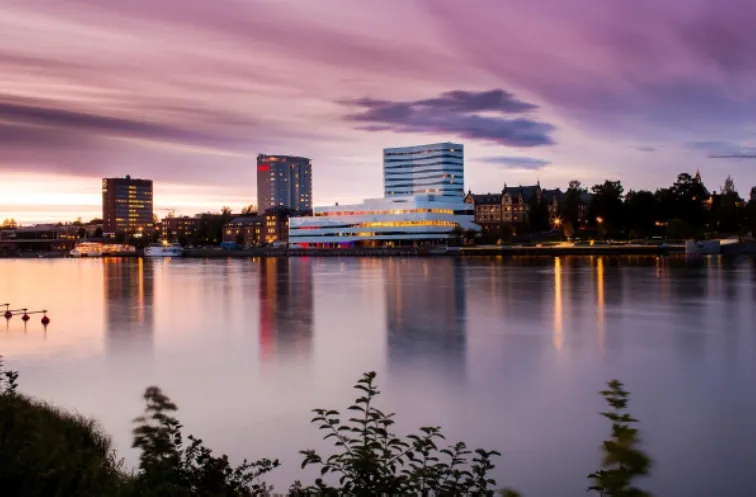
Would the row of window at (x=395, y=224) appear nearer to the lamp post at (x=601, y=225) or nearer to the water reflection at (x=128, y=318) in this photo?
the lamp post at (x=601, y=225)

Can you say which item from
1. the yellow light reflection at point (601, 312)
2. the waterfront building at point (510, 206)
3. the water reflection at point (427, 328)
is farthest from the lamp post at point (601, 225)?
the water reflection at point (427, 328)

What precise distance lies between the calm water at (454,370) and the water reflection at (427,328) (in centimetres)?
14

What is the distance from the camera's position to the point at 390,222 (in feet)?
583

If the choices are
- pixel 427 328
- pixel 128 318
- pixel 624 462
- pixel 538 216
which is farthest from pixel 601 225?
pixel 624 462

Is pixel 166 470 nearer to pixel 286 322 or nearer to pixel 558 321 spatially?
pixel 286 322

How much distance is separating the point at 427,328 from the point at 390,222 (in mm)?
145323

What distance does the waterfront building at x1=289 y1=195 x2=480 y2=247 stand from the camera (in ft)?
575

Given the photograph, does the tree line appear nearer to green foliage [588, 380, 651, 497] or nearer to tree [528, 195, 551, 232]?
tree [528, 195, 551, 232]

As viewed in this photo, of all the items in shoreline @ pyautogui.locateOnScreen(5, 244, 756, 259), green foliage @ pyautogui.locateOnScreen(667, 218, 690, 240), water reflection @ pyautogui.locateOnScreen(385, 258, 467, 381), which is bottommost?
water reflection @ pyautogui.locateOnScreen(385, 258, 467, 381)

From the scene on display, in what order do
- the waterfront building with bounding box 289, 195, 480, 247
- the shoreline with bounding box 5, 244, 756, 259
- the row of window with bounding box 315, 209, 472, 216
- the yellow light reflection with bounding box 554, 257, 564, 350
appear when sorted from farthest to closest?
1. the row of window with bounding box 315, 209, 472, 216
2. the waterfront building with bounding box 289, 195, 480, 247
3. the shoreline with bounding box 5, 244, 756, 259
4. the yellow light reflection with bounding box 554, 257, 564, 350

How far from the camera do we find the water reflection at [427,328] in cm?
2361

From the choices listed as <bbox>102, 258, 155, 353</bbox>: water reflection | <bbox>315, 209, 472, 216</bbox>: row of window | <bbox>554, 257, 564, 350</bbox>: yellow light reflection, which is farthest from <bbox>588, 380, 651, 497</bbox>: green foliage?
<bbox>315, 209, 472, 216</bbox>: row of window

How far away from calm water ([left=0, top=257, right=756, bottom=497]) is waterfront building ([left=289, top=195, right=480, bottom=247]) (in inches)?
5009

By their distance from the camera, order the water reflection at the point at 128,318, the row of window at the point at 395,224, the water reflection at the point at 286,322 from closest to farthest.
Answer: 1. the water reflection at the point at 286,322
2. the water reflection at the point at 128,318
3. the row of window at the point at 395,224
